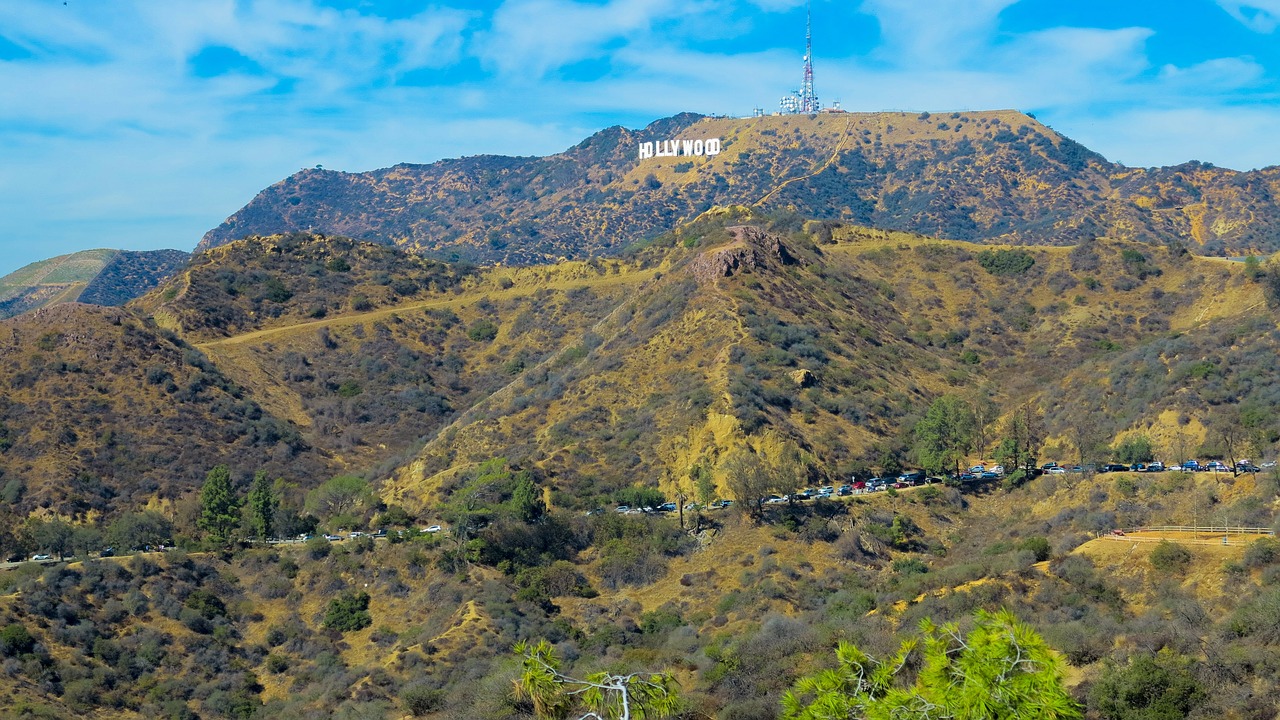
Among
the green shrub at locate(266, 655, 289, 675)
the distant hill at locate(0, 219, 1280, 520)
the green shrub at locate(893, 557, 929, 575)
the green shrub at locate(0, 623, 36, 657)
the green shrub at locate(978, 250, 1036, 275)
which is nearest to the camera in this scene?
the green shrub at locate(0, 623, 36, 657)

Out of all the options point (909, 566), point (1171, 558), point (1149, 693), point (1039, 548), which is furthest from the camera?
point (909, 566)

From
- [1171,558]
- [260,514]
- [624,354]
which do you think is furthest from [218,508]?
[1171,558]

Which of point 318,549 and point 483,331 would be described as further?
point 483,331

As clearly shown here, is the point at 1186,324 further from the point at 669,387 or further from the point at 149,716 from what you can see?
the point at 149,716

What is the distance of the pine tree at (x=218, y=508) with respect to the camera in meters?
67.1

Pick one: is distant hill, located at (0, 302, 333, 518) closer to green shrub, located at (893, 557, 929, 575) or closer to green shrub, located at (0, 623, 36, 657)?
green shrub, located at (0, 623, 36, 657)

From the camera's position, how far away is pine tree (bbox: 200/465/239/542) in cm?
6712

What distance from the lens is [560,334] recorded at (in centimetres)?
11219

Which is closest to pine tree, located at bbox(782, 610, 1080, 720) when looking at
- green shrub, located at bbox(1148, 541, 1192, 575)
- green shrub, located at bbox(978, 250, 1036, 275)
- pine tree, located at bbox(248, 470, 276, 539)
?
green shrub, located at bbox(1148, 541, 1192, 575)

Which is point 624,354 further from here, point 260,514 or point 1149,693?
point 1149,693

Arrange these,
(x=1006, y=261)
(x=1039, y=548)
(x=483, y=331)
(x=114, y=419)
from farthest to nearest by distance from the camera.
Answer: (x=483, y=331) < (x=1006, y=261) < (x=114, y=419) < (x=1039, y=548)

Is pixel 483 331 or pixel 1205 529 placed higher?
pixel 483 331

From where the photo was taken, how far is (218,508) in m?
67.9

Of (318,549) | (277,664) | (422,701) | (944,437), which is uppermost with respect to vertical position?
(944,437)
